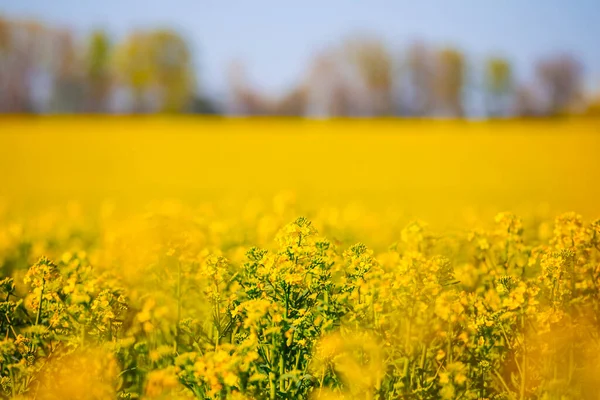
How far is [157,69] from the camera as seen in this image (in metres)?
23.8

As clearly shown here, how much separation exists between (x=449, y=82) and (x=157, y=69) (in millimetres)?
10668

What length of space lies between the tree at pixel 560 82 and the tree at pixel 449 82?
376 centimetres

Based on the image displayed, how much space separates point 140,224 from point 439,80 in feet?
60.5

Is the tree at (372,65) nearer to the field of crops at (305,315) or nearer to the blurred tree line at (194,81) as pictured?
the blurred tree line at (194,81)

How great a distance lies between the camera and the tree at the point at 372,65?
70.6 ft

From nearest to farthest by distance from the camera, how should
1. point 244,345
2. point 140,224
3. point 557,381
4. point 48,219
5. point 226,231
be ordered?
point 244,345 < point 557,381 < point 140,224 < point 226,231 < point 48,219

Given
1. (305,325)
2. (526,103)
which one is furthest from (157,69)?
(305,325)

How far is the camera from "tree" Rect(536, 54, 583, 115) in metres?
15.1

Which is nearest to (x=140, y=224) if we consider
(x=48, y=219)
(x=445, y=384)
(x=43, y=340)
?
(x=43, y=340)

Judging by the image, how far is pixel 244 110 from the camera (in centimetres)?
2328

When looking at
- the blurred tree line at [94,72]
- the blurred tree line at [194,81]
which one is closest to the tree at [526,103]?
the blurred tree line at [194,81]

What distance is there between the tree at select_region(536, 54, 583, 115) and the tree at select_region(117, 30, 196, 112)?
1249cm

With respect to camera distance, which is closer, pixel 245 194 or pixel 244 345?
pixel 244 345

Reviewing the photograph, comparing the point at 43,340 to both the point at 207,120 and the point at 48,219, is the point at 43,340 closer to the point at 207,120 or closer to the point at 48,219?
the point at 48,219
